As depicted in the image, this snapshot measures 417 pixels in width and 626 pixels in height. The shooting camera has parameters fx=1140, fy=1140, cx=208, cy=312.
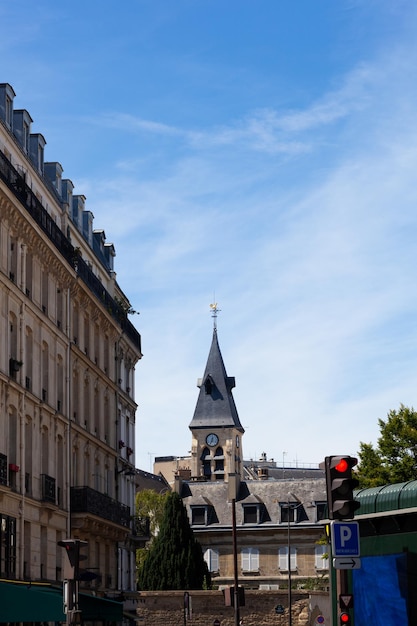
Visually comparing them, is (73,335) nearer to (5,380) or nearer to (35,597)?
(5,380)

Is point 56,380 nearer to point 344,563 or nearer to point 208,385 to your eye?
point 344,563

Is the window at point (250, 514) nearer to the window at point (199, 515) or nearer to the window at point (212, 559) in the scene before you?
the window at point (199, 515)

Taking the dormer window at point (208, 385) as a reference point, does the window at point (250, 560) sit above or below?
below

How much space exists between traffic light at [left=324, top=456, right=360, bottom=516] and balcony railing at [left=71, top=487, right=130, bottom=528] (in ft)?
96.9

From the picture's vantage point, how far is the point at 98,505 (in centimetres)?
4384

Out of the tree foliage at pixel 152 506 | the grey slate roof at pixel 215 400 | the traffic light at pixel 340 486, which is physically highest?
the grey slate roof at pixel 215 400

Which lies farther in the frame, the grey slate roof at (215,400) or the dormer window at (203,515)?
the grey slate roof at (215,400)

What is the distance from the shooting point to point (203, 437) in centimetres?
12519

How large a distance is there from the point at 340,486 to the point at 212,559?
7842 centimetres

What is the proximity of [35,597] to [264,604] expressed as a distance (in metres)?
36.3

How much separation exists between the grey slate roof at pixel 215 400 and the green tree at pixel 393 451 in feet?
248

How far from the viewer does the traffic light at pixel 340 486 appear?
13.0 metres

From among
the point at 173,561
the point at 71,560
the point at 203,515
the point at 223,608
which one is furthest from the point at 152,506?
the point at 71,560

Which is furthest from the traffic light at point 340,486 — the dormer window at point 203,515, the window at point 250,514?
the dormer window at point 203,515
